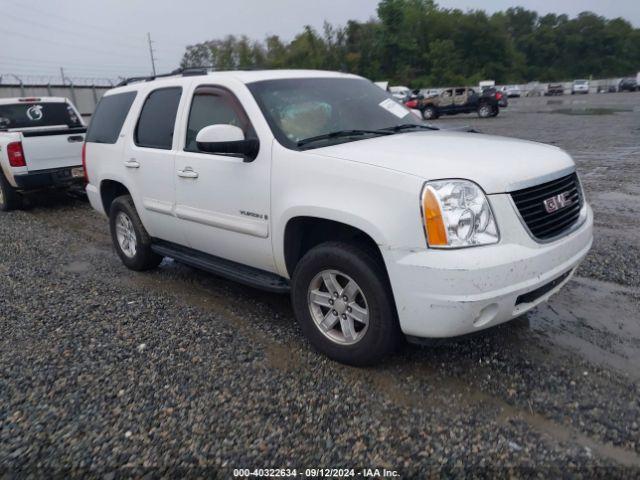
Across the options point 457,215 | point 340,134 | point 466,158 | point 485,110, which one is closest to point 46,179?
point 340,134

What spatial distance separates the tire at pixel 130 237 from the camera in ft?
17.3

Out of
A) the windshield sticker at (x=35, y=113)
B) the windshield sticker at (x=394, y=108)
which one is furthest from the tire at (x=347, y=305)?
the windshield sticker at (x=35, y=113)

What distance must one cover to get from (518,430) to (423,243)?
3.48 feet

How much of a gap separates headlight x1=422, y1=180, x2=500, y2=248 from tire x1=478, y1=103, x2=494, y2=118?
28.2 metres

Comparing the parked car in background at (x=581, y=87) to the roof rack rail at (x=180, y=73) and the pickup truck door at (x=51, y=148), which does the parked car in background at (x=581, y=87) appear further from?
the roof rack rail at (x=180, y=73)

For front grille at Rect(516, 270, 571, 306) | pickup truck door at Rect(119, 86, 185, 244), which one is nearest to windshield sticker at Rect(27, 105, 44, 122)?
pickup truck door at Rect(119, 86, 185, 244)

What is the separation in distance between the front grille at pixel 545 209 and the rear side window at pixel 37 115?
959cm

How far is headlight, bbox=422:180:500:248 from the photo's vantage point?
284 centimetres

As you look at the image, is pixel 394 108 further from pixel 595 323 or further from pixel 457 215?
pixel 595 323

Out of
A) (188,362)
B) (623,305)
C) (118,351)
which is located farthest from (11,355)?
(623,305)

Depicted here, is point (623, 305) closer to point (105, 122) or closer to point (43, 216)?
point (105, 122)

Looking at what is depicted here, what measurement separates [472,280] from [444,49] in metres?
96.5

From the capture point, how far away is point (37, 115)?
10.2m

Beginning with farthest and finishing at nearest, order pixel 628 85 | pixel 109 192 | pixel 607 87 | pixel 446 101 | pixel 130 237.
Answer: pixel 607 87, pixel 628 85, pixel 446 101, pixel 109 192, pixel 130 237
